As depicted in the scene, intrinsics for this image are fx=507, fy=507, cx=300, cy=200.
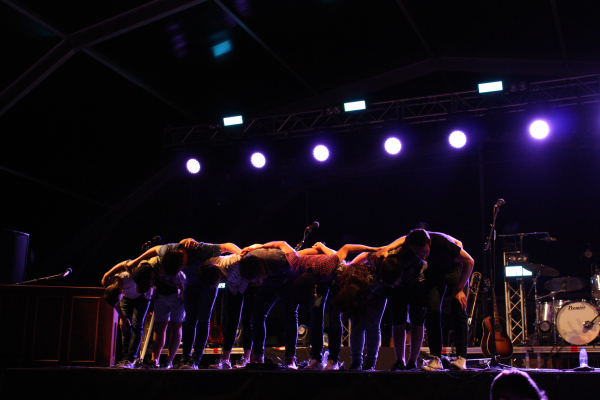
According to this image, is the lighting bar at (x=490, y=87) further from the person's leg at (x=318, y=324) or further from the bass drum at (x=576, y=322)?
the person's leg at (x=318, y=324)

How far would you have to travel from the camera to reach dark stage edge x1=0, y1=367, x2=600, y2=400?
3.78 meters

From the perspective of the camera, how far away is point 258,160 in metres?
9.67

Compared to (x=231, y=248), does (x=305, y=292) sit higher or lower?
lower

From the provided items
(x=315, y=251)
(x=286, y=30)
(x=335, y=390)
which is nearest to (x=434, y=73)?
(x=286, y=30)

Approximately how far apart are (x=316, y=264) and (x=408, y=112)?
5325 mm

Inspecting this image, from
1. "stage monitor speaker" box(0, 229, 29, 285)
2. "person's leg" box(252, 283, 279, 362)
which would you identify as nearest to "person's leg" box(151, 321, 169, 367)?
"person's leg" box(252, 283, 279, 362)

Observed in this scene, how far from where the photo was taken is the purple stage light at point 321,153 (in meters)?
9.20

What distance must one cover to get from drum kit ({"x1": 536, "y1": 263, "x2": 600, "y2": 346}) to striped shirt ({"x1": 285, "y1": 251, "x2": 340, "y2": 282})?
15.7ft

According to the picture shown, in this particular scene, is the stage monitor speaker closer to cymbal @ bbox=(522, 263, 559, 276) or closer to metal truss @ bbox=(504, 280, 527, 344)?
metal truss @ bbox=(504, 280, 527, 344)

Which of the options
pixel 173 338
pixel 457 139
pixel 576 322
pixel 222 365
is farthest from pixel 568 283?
pixel 173 338

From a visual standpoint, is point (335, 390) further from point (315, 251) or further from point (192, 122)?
point (192, 122)

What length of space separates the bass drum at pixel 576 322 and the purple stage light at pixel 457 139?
9.67 feet

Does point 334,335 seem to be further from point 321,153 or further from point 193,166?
point 193,166

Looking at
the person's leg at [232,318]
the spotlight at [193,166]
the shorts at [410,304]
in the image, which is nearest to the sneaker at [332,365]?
the shorts at [410,304]
